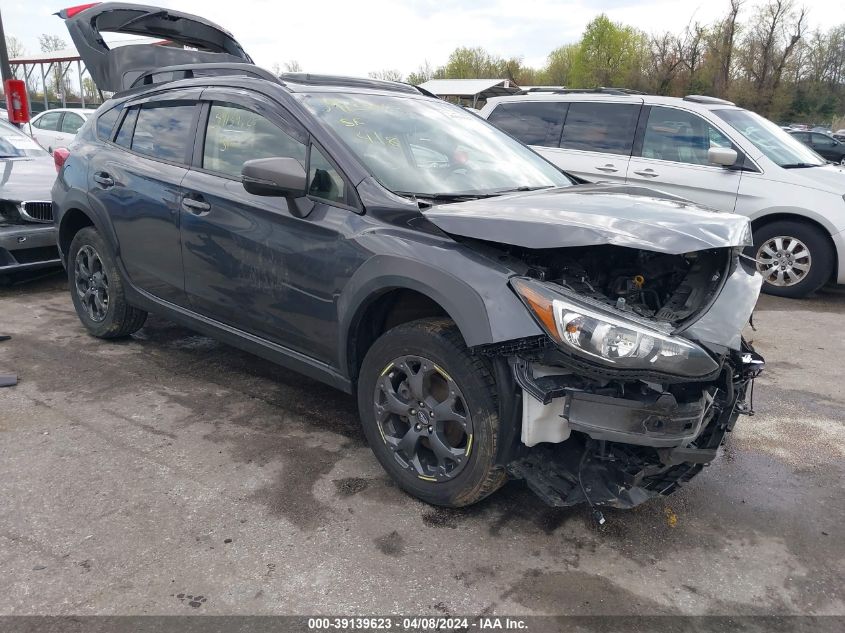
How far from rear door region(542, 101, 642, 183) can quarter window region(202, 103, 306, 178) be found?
15.0 ft

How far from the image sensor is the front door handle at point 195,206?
12.4 feet

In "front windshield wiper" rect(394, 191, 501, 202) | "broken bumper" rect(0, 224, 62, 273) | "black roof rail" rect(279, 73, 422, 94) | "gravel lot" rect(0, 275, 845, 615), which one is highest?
"black roof rail" rect(279, 73, 422, 94)

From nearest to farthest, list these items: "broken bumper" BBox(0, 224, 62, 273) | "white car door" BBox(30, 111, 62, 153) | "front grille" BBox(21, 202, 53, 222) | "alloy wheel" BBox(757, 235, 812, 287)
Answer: "broken bumper" BBox(0, 224, 62, 273) → "front grille" BBox(21, 202, 53, 222) → "alloy wheel" BBox(757, 235, 812, 287) → "white car door" BBox(30, 111, 62, 153)

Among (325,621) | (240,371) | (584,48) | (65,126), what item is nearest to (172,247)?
(240,371)

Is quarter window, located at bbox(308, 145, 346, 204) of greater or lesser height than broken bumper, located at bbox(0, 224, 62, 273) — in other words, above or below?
above

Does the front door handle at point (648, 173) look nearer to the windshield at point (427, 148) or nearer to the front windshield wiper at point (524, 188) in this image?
the windshield at point (427, 148)

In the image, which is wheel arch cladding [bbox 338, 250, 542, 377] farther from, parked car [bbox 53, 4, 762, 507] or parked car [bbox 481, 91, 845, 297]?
parked car [bbox 481, 91, 845, 297]

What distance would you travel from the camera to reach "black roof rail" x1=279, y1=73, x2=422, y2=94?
12.5 feet

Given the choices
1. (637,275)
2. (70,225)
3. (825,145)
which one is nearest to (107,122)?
(70,225)

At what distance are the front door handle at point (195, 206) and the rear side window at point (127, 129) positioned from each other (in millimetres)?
1000

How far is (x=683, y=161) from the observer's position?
23.9 feet

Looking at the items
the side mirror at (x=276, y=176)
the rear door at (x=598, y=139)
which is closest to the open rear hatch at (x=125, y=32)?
the side mirror at (x=276, y=176)

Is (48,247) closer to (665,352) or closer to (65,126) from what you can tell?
(665,352)

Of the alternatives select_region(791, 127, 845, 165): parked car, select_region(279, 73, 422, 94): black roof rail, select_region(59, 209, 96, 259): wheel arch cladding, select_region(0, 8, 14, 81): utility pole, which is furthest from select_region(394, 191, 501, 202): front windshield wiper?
Answer: select_region(791, 127, 845, 165): parked car
